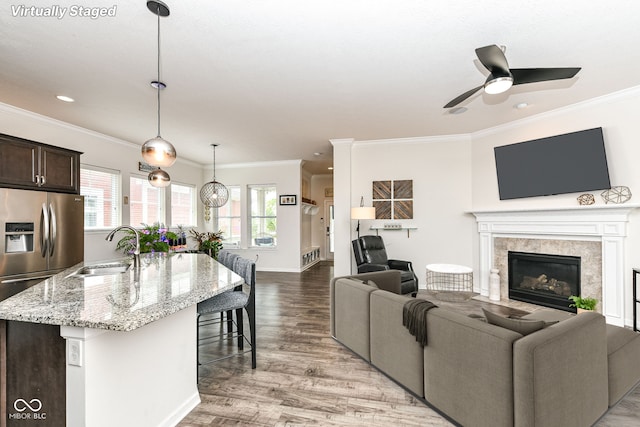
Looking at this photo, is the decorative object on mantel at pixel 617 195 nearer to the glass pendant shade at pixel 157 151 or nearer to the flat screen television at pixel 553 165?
the flat screen television at pixel 553 165

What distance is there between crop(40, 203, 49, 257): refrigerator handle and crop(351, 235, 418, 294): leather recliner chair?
13.5 ft

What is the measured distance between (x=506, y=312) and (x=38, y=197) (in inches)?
242

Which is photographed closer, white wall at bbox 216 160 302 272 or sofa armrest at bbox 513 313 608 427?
sofa armrest at bbox 513 313 608 427

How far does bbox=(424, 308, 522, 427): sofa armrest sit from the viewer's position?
1.48m

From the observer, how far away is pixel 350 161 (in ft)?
17.7

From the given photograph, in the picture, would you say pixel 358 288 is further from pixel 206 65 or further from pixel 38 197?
pixel 38 197

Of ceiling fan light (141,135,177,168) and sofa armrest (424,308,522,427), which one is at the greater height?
ceiling fan light (141,135,177,168)

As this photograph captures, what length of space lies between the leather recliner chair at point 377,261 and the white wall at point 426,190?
451 mm

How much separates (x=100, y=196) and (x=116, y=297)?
445 centimetres

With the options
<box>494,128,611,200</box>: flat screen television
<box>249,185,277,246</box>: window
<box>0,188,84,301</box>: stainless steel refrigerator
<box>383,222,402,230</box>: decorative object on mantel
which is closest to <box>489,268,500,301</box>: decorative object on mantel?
<box>494,128,611,200</box>: flat screen television

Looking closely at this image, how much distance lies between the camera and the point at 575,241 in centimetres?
396

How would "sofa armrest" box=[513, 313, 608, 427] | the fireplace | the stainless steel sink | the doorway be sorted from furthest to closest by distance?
the doorway < the fireplace < the stainless steel sink < "sofa armrest" box=[513, 313, 608, 427]

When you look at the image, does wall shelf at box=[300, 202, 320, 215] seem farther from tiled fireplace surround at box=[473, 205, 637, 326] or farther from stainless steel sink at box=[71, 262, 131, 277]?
stainless steel sink at box=[71, 262, 131, 277]

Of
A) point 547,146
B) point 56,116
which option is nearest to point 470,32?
point 547,146
